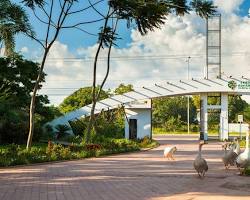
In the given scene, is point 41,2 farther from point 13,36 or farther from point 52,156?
point 52,156

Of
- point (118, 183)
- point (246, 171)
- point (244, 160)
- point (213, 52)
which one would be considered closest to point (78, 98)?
point (213, 52)

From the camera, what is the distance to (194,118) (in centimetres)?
7206

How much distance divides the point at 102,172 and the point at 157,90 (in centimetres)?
2374

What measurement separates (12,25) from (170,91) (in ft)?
62.7

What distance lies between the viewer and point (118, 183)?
11.9 metres

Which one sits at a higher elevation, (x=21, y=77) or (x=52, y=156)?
(x=21, y=77)

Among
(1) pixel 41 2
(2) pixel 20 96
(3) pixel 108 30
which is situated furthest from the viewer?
(2) pixel 20 96

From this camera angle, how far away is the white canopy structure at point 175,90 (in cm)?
3716

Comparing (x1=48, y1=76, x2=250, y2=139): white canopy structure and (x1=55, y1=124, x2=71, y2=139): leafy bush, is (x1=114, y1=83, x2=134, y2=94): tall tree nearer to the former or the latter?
(x1=48, y1=76, x2=250, y2=139): white canopy structure

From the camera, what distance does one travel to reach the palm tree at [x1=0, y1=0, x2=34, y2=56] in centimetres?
2050

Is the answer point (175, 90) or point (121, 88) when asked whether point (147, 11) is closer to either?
point (175, 90)

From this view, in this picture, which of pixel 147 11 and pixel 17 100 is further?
pixel 17 100

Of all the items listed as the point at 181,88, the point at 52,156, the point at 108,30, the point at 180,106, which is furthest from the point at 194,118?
the point at 52,156

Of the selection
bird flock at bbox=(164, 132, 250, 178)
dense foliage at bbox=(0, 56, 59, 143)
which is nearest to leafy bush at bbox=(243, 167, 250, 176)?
bird flock at bbox=(164, 132, 250, 178)
